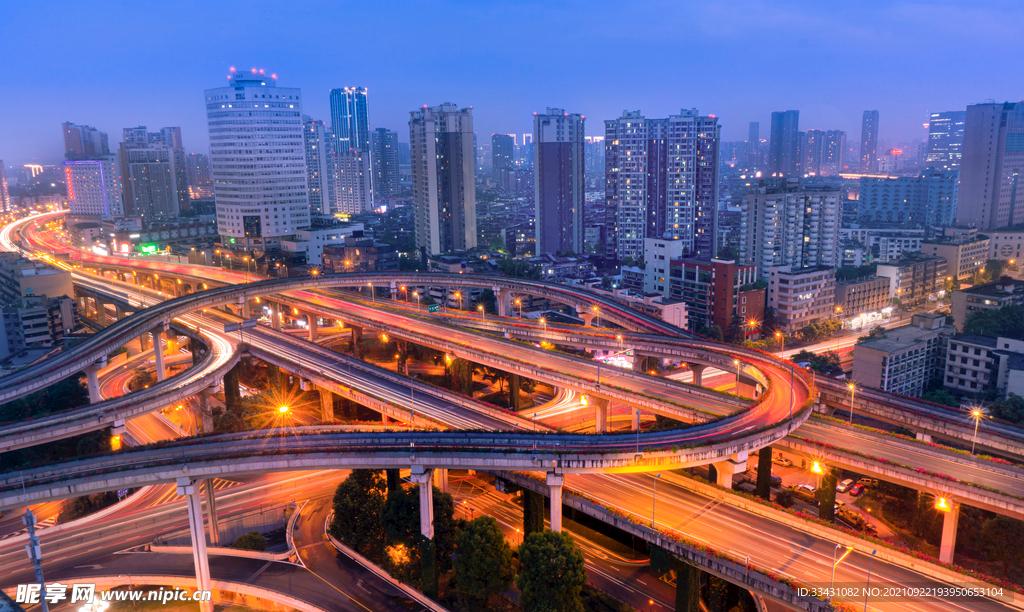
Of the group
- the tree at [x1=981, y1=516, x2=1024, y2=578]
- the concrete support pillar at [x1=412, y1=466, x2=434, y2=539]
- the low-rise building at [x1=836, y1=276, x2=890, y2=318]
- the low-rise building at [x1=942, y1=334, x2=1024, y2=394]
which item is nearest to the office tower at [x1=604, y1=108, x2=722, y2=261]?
the low-rise building at [x1=836, y1=276, x2=890, y2=318]

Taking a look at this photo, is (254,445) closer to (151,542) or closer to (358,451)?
(358,451)

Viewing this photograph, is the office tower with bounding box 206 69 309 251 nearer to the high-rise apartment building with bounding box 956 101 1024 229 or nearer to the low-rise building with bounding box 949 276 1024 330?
the low-rise building with bounding box 949 276 1024 330

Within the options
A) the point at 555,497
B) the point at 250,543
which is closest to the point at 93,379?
the point at 250,543

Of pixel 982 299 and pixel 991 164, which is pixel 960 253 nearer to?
pixel 982 299

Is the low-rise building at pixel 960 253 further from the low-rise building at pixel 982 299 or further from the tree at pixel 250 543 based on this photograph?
the tree at pixel 250 543

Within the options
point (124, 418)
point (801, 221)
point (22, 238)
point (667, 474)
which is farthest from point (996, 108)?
point (22, 238)
